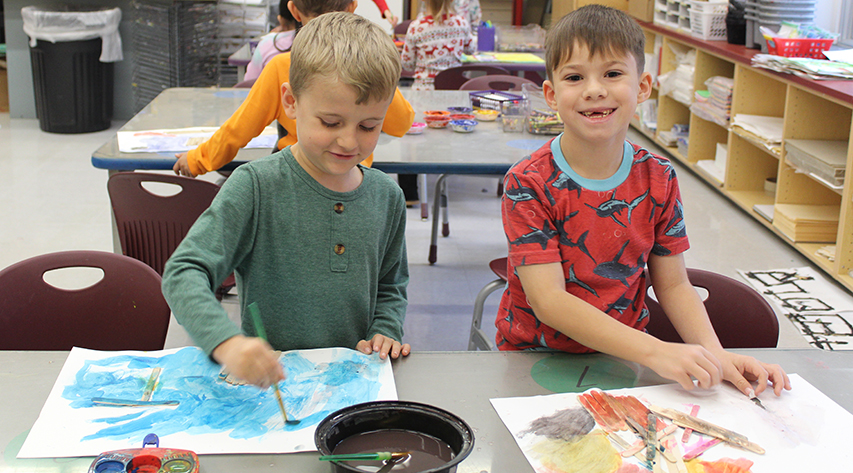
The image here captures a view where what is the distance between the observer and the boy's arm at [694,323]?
98 cm

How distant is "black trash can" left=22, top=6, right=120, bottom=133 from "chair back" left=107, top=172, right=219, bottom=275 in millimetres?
3549

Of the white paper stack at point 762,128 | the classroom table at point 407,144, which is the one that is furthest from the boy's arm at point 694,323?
the white paper stack at point 762,128

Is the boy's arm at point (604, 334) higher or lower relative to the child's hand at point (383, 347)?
higher

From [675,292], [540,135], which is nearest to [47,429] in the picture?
[675,292]

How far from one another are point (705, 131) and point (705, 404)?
12.1 feet

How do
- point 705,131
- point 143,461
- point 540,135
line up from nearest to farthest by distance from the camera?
point 143,461, point 540,135, point 705,131

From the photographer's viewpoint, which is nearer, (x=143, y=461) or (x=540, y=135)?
(x=143, y=461)

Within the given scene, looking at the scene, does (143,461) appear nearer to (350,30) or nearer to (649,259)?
(350,30)

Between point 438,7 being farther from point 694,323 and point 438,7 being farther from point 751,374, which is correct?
point 751,374

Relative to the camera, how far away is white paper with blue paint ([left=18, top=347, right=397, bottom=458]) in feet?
2.67

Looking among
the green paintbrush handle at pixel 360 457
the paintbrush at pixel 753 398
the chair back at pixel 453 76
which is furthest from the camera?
the chair back at pixel 453 76

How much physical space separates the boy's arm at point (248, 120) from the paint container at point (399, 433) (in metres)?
1.26

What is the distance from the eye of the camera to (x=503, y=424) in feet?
2.88

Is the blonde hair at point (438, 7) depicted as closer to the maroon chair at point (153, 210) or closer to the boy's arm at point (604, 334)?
the maroon chair at point (153, 210)
